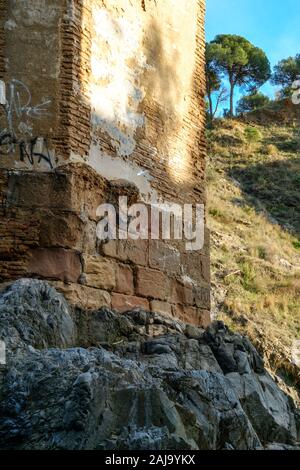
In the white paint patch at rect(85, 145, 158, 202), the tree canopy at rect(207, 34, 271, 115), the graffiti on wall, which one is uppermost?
the tree canopy at rect(207, 34, 271, 115)

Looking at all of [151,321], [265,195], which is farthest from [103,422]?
Answer: [265,195]

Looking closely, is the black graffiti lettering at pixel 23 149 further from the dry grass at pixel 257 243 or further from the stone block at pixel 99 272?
the dry grass at pixel 257 243

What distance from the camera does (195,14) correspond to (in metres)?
8.02

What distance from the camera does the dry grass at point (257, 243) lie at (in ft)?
51.8

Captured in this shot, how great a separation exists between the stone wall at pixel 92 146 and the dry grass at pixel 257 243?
25.6ft

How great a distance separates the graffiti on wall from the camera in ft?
20.3

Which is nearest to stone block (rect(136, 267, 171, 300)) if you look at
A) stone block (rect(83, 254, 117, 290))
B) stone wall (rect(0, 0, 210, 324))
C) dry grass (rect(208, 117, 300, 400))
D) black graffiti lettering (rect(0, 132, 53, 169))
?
stone wall (rect(0, 0, 210, 324))

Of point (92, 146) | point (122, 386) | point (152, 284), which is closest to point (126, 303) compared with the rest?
point (152, 284)

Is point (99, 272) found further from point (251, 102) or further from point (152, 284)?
point (251, 102)

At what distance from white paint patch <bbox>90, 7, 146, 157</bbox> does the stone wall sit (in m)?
0.01

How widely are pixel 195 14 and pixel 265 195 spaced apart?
20.3 meters

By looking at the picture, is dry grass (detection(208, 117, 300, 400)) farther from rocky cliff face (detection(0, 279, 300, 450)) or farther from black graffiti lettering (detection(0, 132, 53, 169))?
black graffiti lettering (detection(0, 132, 53, 169))

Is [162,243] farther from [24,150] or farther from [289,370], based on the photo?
[289,370]

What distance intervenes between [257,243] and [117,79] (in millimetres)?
15546
